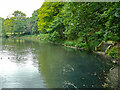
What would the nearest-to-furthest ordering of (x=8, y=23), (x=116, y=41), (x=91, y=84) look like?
(x=91, y=84) < (x=116, y=41) < (x=8, y=23)

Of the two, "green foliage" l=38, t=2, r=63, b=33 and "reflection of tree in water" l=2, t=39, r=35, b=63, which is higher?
"green foliage" l=38, t=2, r=63, b=33

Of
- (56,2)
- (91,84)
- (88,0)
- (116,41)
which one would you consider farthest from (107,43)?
(56,2)

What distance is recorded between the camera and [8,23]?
54.7 meters

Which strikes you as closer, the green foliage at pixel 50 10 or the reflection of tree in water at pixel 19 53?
the reflection of tree in water at pixel 19 53

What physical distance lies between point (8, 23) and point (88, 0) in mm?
48984

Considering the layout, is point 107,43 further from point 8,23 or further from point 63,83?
point 8,23

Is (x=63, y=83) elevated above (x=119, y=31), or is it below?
below

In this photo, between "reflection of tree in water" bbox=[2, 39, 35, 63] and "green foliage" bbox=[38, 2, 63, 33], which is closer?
"reflection of tree in water" bbox=[2, 39, 35, 63]

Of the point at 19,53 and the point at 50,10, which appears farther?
the point at 50,10

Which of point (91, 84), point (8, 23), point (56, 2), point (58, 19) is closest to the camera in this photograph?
point (91, 84)

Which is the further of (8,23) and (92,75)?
(8,23)

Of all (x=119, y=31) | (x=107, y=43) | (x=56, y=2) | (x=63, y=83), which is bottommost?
(x=63, y=83)

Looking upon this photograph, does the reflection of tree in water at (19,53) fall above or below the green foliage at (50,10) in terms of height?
below

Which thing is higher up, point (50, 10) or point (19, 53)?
point (50, 10)
